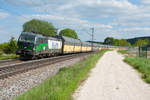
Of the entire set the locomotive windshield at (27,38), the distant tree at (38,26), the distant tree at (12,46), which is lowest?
the distant tree at (12,46)

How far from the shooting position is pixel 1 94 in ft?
26.0

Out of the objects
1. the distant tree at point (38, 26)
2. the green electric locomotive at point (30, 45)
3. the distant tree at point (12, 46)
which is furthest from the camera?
the distant tree at point (38, 26)

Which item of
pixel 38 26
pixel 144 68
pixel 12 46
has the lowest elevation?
pixel 144 68

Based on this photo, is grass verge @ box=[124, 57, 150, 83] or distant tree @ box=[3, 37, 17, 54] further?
distant tree @ box=[3, 37, 17, 54]

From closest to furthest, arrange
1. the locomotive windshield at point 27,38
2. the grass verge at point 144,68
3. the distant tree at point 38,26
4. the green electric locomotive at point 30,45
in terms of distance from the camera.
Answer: the grass verge at point 144,68
the green electric locomotive at point 30,45
the locomotive windshield at point 27,38
the distant tree at point 38,26

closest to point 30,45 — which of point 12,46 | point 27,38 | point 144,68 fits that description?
point 27,38

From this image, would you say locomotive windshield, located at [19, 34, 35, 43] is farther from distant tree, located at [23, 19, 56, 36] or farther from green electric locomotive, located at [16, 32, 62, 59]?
distant tree, located at [23, 19, 56, 36]

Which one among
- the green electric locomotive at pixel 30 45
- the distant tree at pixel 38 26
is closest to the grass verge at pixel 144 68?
the green electric locomotive at pixel 30 45

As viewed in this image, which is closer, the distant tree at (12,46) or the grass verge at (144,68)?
the grass verge at (144,68)

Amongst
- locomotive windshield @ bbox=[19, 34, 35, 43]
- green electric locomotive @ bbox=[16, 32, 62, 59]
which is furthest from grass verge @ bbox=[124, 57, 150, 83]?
locomotive windshield @ bbox=[19, 34, 35, 43]

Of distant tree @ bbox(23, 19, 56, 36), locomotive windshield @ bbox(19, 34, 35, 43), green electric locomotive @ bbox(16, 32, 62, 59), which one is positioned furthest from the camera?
distant tree @ bbox(23, 19, 56, 36)

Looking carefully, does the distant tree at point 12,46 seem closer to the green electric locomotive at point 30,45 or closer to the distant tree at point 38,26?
the green electric locomotive at point 30,45

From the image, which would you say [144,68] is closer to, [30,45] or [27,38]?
[30,45]

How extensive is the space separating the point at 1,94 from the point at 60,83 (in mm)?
2254
